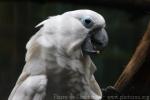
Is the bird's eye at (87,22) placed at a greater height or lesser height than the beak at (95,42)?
greater

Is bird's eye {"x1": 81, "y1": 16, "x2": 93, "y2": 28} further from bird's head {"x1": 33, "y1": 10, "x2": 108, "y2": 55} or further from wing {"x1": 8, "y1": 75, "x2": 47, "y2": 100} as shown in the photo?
wing {"x1": 8, "y1": 75, "x2": 47, "y2": 100}

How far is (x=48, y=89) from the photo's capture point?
107 centimetres

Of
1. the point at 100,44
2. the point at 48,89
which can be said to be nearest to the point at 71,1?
the point at 100,44

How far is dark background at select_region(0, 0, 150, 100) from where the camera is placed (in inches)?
40.4

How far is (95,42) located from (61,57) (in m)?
0.10

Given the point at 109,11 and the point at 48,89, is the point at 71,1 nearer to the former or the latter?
the point at 109,11

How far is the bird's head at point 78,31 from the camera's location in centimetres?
101

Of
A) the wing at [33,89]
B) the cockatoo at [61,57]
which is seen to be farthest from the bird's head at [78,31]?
the wing at [33,89]

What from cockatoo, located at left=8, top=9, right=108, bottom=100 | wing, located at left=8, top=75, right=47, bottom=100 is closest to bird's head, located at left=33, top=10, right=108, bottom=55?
cockatoo, located at left=8, top=9, right=108, bottom=100

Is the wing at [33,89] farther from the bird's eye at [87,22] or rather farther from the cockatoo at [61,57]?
the bird's eye at [87,22]

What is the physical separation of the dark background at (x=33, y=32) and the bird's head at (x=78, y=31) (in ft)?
0.07

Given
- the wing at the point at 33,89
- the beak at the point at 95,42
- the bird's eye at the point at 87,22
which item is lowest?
the wing at the point at 33,89

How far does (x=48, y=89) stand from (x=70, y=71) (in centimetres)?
9

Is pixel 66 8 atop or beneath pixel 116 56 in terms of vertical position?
atop
